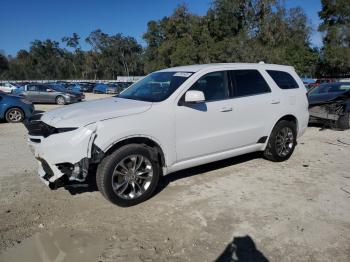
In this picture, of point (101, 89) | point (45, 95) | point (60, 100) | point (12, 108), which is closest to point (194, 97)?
point (12, 108)

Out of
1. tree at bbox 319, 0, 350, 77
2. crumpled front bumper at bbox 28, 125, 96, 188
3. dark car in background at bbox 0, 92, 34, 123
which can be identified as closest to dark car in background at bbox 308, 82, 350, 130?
crumpled front bumper at bbox 28, 125, 96, 188

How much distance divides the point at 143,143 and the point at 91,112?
0.82 meters

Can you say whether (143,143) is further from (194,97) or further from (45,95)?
(45,95)

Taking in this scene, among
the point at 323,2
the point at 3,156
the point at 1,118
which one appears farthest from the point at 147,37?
the point at 3,156

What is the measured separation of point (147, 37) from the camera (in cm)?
7125

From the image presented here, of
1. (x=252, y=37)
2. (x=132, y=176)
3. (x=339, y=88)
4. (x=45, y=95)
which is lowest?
(x=132, y=176)

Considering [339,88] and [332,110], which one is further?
[339,88]

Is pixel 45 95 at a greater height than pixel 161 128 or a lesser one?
greater

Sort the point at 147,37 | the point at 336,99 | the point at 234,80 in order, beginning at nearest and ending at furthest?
1. the point at 234,80
2. the point at 336,99
3. the point at 147,37

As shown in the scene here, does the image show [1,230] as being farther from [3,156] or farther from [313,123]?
[313,123]

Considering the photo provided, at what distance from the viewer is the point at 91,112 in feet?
14.8

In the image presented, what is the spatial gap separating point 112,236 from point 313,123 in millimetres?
9588

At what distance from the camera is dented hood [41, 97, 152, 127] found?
4.32m

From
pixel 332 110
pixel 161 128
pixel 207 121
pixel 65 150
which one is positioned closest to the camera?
pixel 65 150
